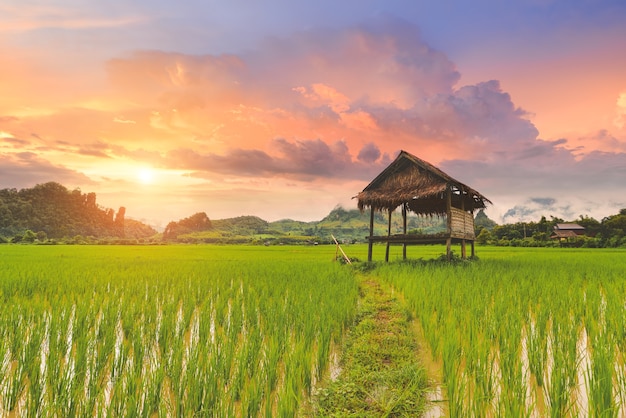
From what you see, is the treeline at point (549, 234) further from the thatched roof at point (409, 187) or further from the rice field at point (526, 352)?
the rice field at point (526, 352)

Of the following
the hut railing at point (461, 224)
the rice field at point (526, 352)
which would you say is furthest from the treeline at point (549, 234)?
the rice field at point (526, 352)

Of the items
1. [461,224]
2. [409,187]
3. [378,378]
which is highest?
[409,187]

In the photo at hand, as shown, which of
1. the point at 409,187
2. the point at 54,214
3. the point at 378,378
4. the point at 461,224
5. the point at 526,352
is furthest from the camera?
the point at 54,214

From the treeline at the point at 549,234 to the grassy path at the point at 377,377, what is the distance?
38083 millimetres

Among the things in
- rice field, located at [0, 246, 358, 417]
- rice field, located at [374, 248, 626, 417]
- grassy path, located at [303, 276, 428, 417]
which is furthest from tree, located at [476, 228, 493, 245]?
grassy path, located at [303, 276, 428, 417]

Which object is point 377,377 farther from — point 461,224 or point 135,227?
Answer: point 135,227

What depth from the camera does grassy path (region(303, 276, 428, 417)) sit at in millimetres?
2539

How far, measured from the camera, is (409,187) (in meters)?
13.2

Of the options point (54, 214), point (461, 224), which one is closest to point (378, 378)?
point (461, 224)

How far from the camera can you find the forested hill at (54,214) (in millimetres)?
69925

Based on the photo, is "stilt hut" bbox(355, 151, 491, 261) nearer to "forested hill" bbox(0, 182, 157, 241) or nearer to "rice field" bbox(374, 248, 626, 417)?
"rice field" bbox(374, 248, 626, 417)

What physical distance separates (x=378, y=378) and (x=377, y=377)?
1cm

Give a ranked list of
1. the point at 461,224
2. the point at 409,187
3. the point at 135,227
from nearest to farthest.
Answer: the point at 409,187 → the point at 461,224 → the point at 135,227

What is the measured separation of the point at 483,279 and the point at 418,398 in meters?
6.20
